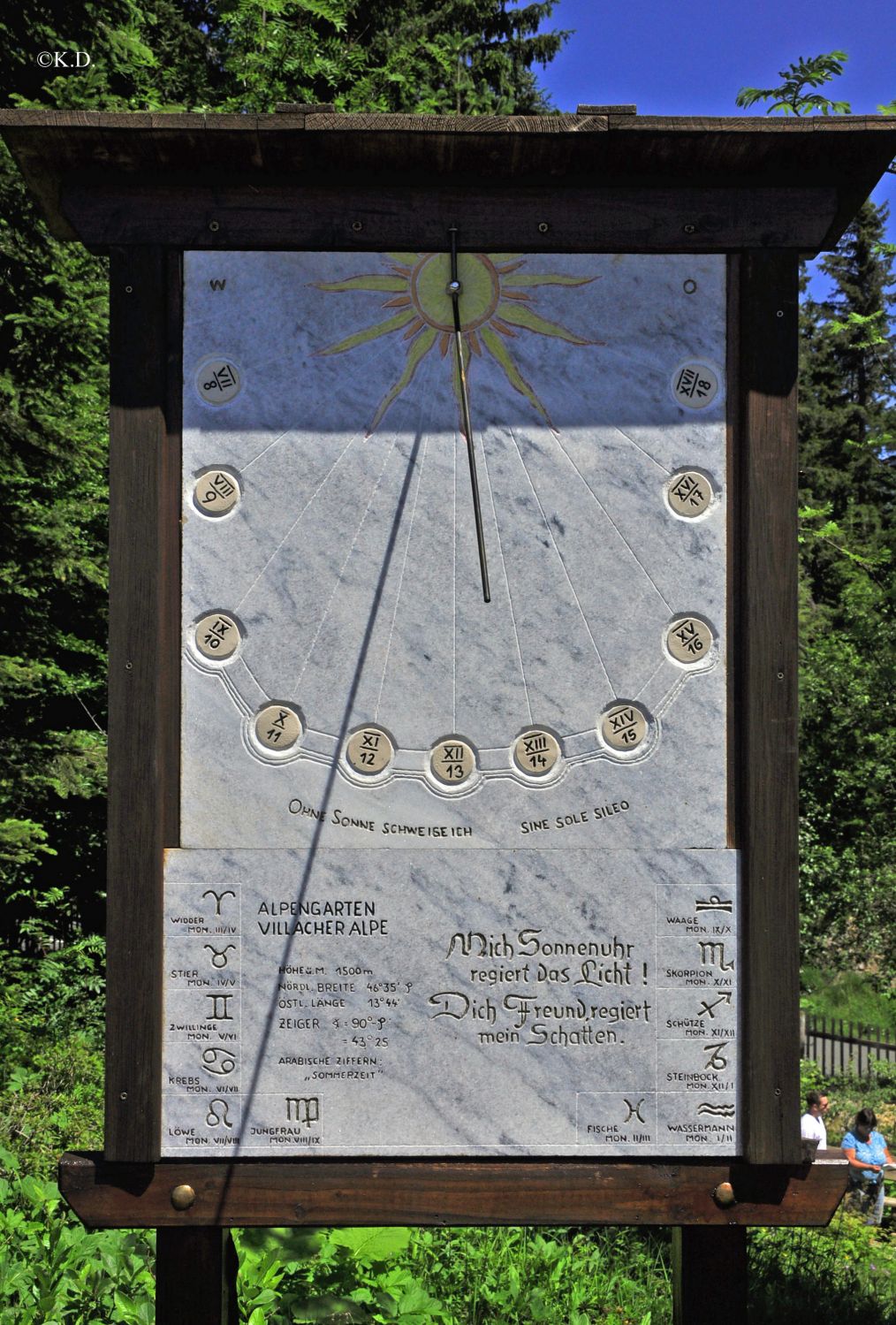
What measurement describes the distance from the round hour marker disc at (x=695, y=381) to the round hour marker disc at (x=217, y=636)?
147 centimetres

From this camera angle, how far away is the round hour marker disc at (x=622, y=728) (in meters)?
3.62

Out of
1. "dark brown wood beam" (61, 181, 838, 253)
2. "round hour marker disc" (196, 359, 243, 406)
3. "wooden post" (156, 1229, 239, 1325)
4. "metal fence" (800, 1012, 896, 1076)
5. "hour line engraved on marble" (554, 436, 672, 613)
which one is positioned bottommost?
"metal fence" (800, 1012, 896, 1076)

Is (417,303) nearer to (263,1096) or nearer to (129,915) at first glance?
(129,915)

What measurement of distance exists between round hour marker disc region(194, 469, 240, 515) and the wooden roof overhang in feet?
2.24

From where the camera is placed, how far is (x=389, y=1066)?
355 cm

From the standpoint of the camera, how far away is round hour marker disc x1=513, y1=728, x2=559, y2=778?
11.8ft

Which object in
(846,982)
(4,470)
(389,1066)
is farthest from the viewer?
(846,982)

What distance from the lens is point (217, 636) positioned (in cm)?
365

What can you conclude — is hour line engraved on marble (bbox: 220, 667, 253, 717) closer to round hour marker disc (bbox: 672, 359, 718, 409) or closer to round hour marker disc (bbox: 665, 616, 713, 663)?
round hour marker disc (bbox: 665, 616, 713, 663)

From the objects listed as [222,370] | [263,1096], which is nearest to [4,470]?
[222,370]

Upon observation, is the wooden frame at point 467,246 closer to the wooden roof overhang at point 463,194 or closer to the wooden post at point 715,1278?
the wooden roof overhang at point 463,194

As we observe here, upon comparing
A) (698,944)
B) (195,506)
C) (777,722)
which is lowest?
(698,944)

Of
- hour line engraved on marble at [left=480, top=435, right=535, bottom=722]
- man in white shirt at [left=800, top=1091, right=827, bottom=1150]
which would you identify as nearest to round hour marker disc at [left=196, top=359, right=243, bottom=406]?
hour line engraved on marble at [left=480, top=435, right=535, bottom=722]

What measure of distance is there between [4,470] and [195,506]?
25.3ft
